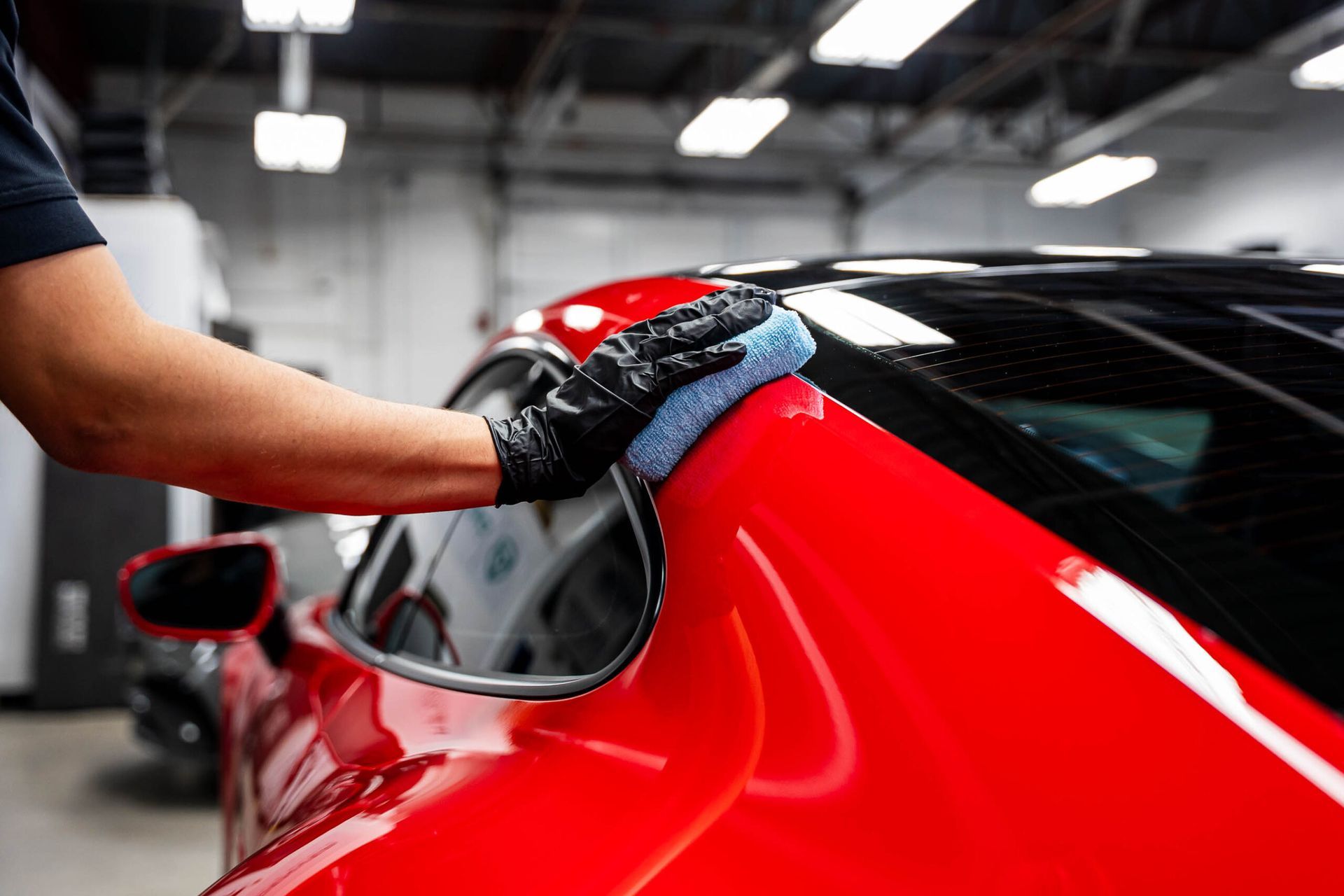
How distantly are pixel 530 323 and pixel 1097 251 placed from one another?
0.71 m

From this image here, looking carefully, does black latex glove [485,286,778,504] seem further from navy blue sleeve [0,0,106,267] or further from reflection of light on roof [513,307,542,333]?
navy blue sleeve [0,0,106,267]

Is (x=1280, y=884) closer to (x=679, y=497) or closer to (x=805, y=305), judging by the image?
(x=679, y=497)

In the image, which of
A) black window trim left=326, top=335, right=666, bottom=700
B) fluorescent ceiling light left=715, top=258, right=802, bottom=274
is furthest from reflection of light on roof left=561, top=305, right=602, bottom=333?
fluorescent ceiling light left=715, top=258, right=802, bottom=274

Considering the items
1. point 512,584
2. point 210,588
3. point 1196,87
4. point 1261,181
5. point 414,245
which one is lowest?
point 210,588

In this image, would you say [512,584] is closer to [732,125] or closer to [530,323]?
[530,323]

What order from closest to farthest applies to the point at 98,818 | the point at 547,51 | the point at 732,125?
the point at 98,818, the point at 732,125, the point at 547,51

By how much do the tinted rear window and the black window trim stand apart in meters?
0.20

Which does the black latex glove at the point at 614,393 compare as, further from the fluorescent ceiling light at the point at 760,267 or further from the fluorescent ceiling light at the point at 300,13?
the fluorescent ceiling light at the point at 300,13

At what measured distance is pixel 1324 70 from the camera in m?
7.79

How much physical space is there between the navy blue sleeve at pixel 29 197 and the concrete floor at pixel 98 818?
133 inches

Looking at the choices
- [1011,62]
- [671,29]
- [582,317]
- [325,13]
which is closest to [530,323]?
[582,317]

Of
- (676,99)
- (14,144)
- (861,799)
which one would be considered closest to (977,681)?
(861,799)

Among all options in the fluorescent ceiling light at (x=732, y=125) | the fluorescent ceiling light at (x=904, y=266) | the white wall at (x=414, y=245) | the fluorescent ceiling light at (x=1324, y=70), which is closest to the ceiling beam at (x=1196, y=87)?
the fluorescent ceiling light at (x=1324, y=70)

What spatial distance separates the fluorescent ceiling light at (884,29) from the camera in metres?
5.88
